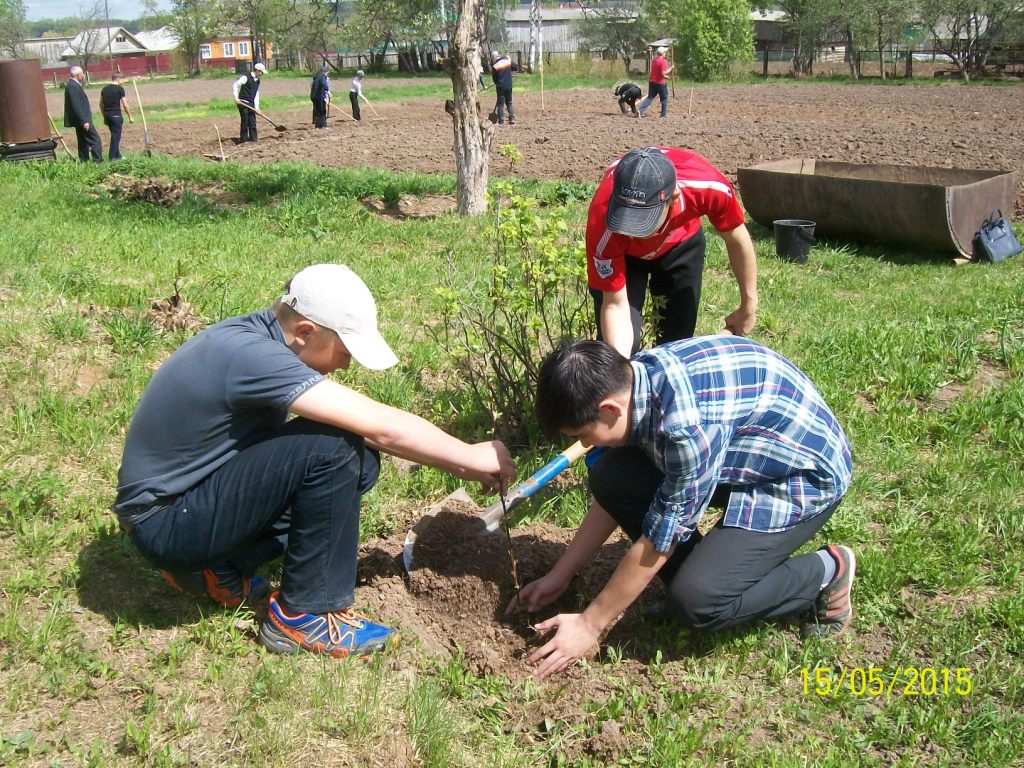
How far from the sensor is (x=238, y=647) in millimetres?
2840

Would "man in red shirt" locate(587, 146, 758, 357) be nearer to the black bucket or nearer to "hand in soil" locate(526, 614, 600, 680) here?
"hand in soil" locate(526, 614, 600, 680)

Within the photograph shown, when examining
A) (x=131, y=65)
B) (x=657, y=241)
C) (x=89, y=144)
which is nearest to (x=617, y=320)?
(x=657, y=241)

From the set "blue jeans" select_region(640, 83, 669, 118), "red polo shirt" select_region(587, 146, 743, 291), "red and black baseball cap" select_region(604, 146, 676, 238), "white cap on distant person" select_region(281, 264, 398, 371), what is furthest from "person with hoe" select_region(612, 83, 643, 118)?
"white cap on distant person" select_region(281, 264, 398, 371)

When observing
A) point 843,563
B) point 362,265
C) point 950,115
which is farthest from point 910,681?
point 950,115

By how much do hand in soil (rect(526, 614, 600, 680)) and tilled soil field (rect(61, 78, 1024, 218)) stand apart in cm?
759

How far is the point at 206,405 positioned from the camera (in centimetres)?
258

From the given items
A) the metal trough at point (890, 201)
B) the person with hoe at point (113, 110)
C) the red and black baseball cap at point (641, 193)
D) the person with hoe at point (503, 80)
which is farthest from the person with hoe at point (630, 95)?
the red and black baseball cap at point (641, 193)

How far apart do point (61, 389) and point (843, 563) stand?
3.52 meters

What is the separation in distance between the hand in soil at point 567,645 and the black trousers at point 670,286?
4.75ft

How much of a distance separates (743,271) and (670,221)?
0.46 metres

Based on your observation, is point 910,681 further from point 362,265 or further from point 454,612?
point 362,265

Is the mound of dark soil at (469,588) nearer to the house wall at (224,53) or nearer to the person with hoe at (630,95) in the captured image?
the person with hoe at (630,95)

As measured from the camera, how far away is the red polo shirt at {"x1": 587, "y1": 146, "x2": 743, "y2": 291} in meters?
3.56

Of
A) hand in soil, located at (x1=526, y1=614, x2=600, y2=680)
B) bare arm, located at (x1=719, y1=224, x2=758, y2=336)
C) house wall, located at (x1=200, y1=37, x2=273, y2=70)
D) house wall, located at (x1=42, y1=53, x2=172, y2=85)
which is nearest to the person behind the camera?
hand in soil, located at (x1=526, y1=614, x2=600, y2=680)
